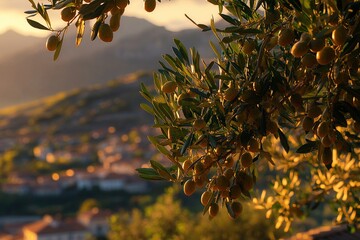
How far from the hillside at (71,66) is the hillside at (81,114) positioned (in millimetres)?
30641

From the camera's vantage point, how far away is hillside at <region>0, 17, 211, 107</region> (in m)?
172

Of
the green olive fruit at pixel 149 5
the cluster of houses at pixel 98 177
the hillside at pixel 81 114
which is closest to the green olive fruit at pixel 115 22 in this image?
the green olive fruit at pixel 149 5

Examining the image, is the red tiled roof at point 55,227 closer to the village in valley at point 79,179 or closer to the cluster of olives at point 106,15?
the village in valley at point 79,179

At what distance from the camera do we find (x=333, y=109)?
2.71m

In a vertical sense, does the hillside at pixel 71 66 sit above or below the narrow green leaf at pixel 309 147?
above

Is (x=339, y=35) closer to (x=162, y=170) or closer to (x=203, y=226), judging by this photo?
(x=162, y=170)

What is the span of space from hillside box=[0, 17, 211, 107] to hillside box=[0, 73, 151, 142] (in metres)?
30.6

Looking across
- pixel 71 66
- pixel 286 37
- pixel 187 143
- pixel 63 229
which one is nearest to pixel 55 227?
pixel 63 229

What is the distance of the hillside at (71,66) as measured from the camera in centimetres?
17175

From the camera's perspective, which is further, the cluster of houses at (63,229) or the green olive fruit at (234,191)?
the cluster of houses at (63,229)

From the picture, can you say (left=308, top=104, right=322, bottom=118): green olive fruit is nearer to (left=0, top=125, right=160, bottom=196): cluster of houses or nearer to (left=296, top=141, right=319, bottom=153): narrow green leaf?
(left=296, top=141, right=319, bottom=153): narrow green leaf

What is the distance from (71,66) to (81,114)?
51.5 metres

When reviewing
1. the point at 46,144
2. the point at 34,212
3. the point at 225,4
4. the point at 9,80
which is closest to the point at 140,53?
the point at 9,80

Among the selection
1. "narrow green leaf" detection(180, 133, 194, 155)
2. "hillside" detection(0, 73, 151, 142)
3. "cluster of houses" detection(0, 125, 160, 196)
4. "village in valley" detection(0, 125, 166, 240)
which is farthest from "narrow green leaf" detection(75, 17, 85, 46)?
"hillside" detection(0, 73, 151, 142)
